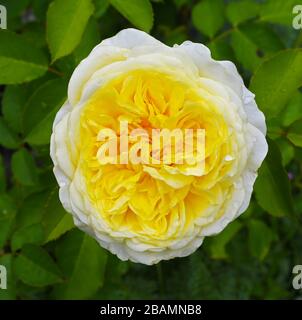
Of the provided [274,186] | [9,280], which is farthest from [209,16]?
[9,280]

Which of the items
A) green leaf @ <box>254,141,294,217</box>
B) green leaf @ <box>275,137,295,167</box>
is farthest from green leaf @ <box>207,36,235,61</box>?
green leaf @ <box>254,141,294,217</box>

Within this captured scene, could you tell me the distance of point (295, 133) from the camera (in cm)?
117

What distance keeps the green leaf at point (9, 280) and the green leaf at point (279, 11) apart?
79 centimetres

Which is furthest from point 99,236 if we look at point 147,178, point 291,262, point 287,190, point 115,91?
point 291,262

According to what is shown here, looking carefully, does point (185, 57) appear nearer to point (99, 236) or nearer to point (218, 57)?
point (99, 236)

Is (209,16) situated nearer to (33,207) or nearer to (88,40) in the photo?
(88,40)

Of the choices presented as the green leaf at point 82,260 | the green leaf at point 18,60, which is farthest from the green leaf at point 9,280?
the green leaf at point 18,60

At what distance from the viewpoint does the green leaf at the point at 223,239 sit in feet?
5.25

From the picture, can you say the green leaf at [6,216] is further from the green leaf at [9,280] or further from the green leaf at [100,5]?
the green leaf at [100,5]

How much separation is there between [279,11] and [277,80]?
0.29m

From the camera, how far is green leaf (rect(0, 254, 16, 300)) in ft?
4.26
